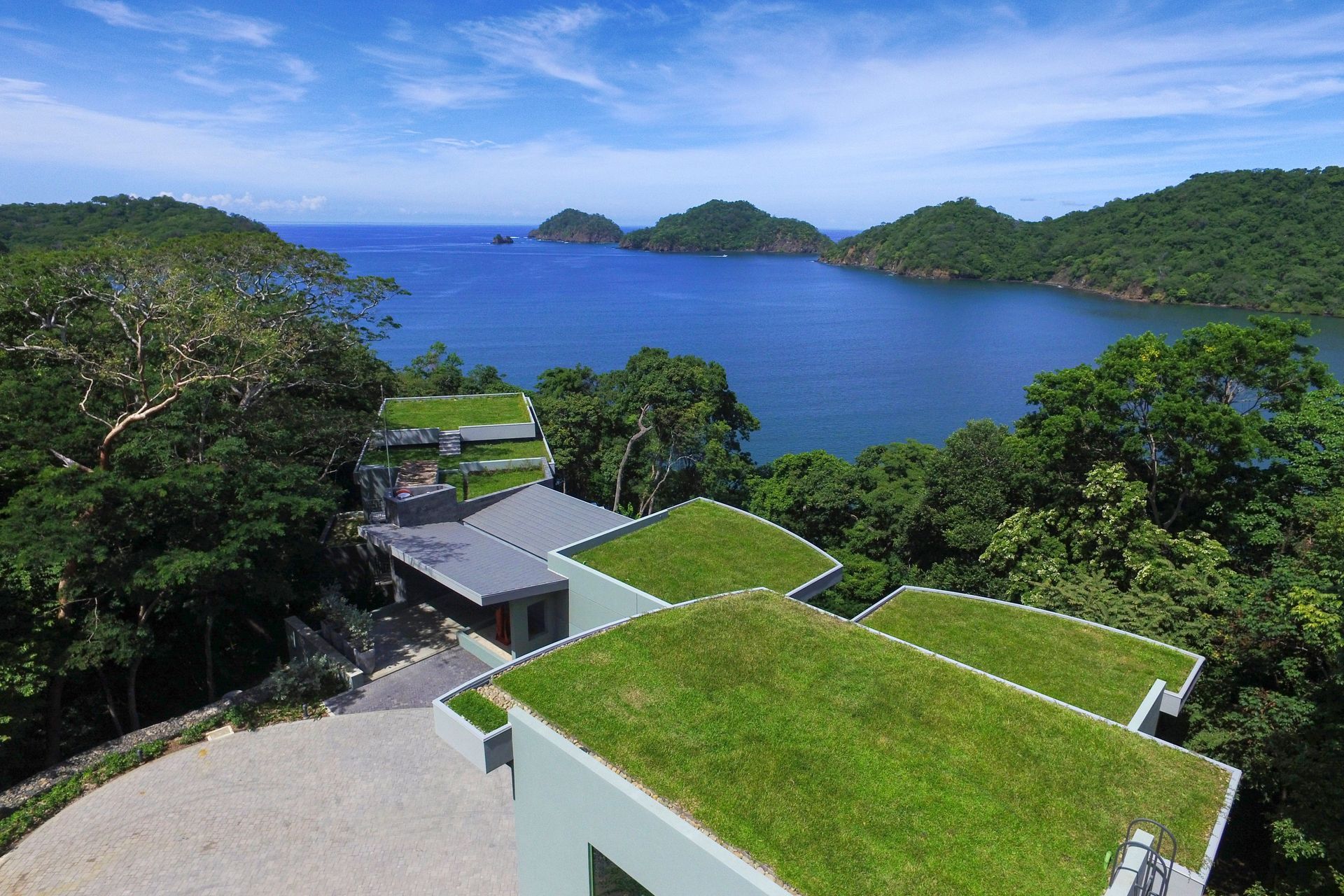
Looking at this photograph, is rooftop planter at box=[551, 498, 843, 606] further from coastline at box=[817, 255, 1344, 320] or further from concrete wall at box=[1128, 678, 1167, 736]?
coastline at box=[817, 255, 1344, 320]

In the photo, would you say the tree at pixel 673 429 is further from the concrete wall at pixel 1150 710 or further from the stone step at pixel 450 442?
the concrete wall at pixel 1150 710

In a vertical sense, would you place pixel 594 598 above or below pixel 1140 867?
below

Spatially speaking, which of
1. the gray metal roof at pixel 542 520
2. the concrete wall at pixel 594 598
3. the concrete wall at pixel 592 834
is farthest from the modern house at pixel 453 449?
the concrete wall at pixel 592 834

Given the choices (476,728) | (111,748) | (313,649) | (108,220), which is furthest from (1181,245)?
(108,220)

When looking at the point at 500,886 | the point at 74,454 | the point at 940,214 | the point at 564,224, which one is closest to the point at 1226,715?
the point at 500,886

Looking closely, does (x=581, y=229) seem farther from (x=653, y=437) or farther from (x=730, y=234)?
(x=653, y=437)

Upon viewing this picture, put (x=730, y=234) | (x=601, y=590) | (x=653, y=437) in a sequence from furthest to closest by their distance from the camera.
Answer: (x=730, y=234)
(x=653, y=437)
(x=601, y=590)

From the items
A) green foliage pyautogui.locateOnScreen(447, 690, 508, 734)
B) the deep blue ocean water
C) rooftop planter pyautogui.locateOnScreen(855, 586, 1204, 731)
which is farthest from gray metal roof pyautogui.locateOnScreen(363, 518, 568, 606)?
the deep blue ocean water
